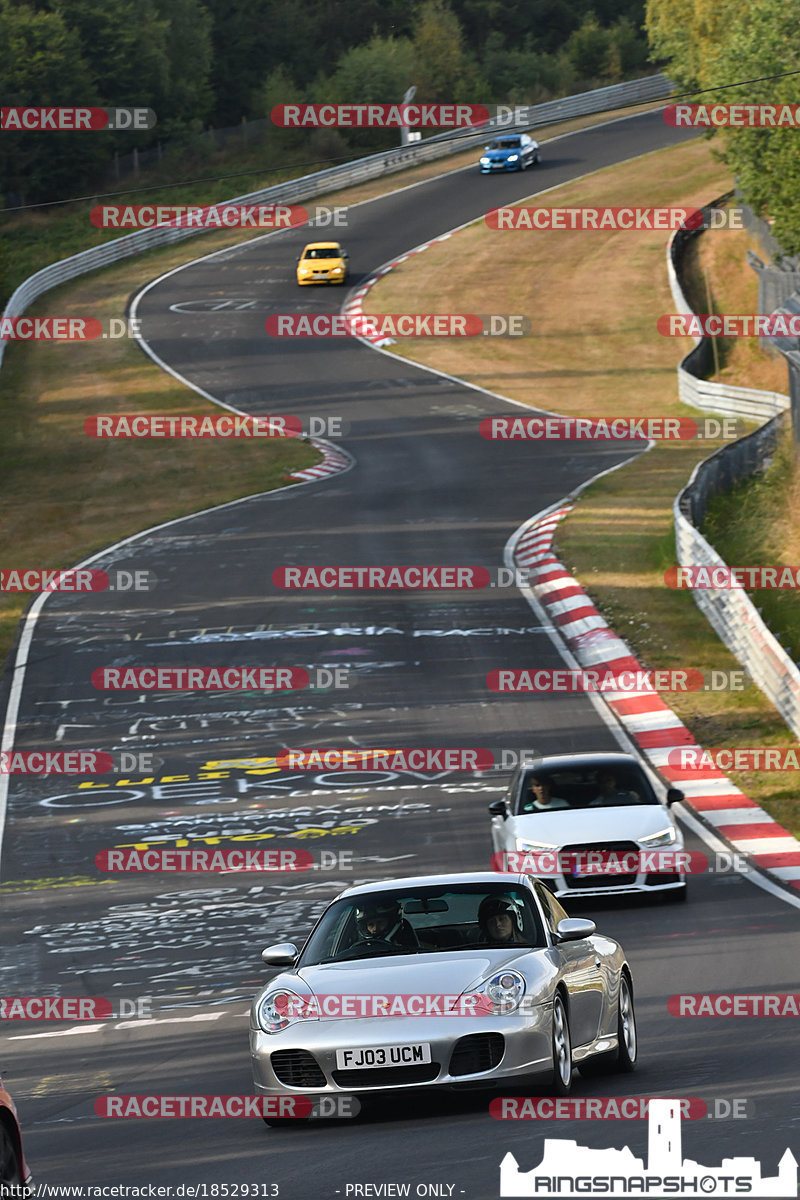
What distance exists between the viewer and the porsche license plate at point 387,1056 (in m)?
8.15

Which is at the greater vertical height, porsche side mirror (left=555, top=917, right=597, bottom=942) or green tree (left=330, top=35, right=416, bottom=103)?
green tree (left=330, top=35, right=416, bottom=103)

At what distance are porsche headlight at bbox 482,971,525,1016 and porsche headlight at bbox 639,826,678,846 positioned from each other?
23.0 ft

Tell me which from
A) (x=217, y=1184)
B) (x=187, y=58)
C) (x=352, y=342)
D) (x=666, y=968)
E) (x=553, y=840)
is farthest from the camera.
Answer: (x=187, y=58)

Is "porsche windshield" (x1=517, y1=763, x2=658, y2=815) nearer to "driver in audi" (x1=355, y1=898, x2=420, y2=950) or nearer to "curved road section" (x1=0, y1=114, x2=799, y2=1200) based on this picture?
"curved road section" (x1=0, y1=114, x2=799, y2=1200)

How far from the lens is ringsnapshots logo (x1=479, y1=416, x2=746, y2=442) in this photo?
1645 inches

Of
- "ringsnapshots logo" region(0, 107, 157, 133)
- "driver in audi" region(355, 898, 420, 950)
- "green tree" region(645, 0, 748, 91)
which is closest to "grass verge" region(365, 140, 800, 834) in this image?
"green tree" region(645, 0, 748, 91)

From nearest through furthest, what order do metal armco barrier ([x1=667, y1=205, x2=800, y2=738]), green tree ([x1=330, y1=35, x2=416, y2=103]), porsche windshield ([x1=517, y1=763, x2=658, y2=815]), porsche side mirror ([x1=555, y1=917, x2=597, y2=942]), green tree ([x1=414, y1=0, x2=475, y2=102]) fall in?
porsche side mirror ([x1=555, y1=917, x2=597, y2=942]) < porsche windshield ([x1=517, y1=763, x2=658, y2=815]) < metal armco barrier ([x1=667, y1=205, x2=800, y2=738]) < green tree ([x1=330, y1=35, x2=416, y2=103]) < green tree ([x1=414, y1=0, x2=475, y2=102])

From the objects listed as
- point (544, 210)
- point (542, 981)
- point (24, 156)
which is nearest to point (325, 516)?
point (542, 981)

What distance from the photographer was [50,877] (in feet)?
59.0

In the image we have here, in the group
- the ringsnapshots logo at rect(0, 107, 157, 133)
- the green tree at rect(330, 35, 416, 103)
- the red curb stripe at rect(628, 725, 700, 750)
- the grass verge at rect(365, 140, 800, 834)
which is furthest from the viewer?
the green tree at rect(330, 35, 416, 103)

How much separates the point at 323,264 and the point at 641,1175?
52938mm

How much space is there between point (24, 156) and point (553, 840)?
6634 centimetres

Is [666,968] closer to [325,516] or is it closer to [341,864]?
[341,864]

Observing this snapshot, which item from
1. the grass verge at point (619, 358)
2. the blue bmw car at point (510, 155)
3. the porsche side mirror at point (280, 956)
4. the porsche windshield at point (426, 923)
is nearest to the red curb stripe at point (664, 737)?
the grass verge at point (619, 358)
